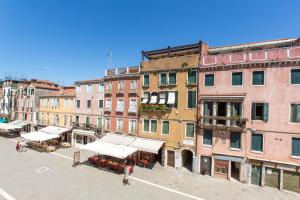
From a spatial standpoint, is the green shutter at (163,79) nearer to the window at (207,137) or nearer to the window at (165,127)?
the window at (165,127)

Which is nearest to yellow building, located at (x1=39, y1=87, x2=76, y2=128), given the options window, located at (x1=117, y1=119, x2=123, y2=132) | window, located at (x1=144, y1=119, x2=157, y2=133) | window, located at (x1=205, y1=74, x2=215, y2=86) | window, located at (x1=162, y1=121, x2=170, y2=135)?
window, located at (x1=117, y1=119, x2=123, y2=132)

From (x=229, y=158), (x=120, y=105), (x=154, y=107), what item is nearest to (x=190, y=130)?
(x=229, y=158)

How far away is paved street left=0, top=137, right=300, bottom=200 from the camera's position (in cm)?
1669

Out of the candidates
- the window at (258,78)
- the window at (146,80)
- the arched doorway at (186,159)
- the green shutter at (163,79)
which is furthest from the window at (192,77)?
the arched doorway at (186,159)

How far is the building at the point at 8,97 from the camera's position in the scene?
50.1 m

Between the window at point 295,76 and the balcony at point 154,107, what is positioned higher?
the window at point 295,76

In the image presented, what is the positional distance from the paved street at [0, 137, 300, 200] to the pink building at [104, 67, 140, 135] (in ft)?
23.6

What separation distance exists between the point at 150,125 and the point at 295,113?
641 inches

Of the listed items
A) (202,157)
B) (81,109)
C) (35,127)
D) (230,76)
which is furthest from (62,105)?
(230,76)

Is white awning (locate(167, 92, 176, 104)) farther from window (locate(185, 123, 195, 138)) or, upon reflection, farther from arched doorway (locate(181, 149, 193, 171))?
arched doorway (locate(181, 149, 193, 171))

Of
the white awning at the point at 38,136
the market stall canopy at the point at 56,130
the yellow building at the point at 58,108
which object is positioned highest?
the yellow building at the point at 58,108

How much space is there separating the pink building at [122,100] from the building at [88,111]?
1561 millimetres

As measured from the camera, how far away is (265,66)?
19.3 m

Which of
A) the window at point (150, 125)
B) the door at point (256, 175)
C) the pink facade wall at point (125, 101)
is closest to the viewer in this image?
the door at point (256, 175)
